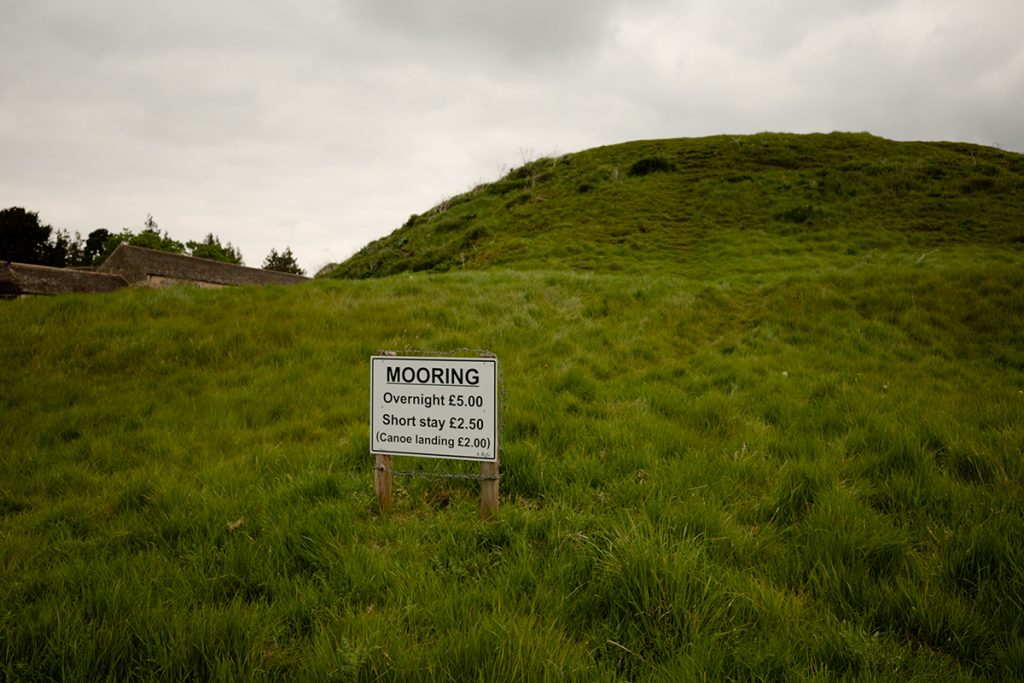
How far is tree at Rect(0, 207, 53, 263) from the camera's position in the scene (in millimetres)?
65938

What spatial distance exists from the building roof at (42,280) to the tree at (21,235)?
44455mm

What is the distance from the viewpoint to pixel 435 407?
3430 millimetres

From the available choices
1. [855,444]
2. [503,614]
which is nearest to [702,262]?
[855,444]

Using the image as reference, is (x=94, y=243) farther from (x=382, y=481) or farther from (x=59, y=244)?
(x=382, y=481)

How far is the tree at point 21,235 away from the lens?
65.9 m

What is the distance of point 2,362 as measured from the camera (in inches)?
258

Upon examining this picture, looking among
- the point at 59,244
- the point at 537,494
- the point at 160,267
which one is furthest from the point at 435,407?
the point at 59,244

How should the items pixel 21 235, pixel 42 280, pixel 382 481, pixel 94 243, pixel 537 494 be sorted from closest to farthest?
pixel 382 481, pixel 537 494, pixel 42 280, pixel 21 235, pixel 94 243

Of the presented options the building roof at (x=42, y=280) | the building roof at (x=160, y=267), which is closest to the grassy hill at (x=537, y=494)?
the building roof at (x=42, y=280)

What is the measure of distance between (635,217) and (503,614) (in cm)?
2110

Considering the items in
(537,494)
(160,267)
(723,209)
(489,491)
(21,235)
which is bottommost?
(537,494)

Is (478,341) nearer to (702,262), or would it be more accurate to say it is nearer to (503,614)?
(503,614)

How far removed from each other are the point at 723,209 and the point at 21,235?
316 ft

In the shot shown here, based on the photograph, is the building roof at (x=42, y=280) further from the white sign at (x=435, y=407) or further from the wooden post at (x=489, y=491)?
the wooden post at (x=489, y=491)
